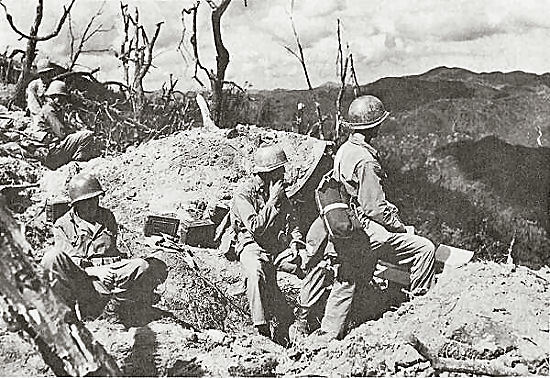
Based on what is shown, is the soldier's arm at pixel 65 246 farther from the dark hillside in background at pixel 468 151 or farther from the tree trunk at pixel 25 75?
the tree trunk at pixel 25 75

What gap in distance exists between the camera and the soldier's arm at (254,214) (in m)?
5.79

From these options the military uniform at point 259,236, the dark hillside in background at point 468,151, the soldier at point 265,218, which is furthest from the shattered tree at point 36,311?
the dark hillside in background at point 468,151

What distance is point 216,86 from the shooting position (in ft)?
42.8

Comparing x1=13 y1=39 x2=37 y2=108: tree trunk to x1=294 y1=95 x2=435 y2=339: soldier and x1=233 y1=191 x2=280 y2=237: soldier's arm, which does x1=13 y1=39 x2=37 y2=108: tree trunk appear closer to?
x1=233 y1=191 x2=280 y2=237: soldier's arm

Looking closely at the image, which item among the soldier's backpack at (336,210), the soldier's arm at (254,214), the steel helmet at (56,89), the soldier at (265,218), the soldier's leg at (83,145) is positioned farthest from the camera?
the soldier's leg at (83,145)

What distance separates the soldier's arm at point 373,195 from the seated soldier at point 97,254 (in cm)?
189

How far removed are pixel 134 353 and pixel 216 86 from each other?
8722mm

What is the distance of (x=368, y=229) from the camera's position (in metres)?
5.39

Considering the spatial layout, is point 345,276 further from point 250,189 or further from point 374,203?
point 250,189

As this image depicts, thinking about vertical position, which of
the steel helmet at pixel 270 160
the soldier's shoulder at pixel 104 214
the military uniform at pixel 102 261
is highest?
the steel helmet at pixel 270 160

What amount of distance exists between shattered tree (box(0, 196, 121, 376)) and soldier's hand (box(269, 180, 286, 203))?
2.82 metres

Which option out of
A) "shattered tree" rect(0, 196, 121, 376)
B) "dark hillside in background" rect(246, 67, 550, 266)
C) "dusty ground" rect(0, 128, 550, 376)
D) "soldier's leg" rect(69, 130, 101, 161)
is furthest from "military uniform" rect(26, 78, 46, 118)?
"shattered tree" rect(0, 196, 121, 376)

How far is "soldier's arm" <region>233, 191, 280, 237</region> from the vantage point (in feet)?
19.0

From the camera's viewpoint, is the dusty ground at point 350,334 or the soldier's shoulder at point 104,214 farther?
the soldier's shoulder at point 104,214
